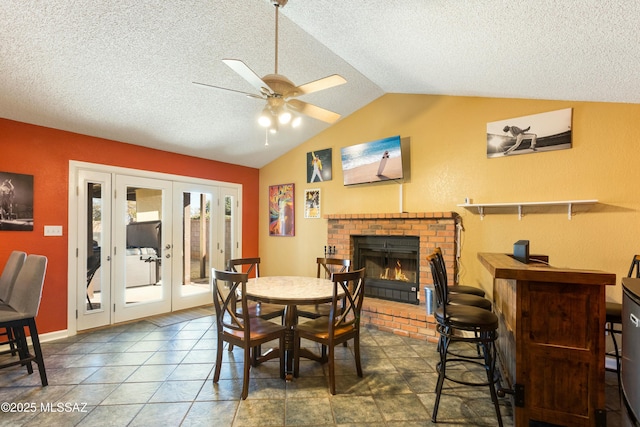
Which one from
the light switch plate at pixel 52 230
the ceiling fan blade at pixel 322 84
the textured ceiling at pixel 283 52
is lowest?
the light switch plate at pixel 52 230

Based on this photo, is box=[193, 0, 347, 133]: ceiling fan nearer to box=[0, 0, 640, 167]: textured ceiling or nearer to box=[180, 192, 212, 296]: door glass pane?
box=[0, 0, 640, 167]: textured ceiling

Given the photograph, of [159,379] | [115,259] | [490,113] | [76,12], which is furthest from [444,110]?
[115,259]

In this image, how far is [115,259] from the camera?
13.0 feet

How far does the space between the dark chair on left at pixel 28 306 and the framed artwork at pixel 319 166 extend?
3.46 m

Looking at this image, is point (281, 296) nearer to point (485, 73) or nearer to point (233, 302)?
point (233, 302)

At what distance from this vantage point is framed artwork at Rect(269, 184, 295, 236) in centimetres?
527

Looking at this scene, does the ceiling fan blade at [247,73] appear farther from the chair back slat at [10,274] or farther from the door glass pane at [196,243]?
the door glass pane at [196,243]

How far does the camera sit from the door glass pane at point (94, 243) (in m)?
3.75

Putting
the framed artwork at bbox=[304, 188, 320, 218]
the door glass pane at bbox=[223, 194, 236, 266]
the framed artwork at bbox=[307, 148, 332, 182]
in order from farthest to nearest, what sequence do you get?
the door glass pane at bbox=[223, 194, 236, 266] < the framed artwork at bbox=[304, 188, 320, 218] < the framed artwork at bbox=[307, 148, 332, 182]

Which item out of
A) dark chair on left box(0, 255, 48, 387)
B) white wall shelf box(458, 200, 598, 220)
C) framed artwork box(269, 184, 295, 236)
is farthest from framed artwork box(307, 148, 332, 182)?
dark chair on left box(0, 255, 48, 387)

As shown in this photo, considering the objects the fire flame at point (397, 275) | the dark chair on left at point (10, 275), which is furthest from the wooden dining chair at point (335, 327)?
the dark chair on left at point (10, 275)

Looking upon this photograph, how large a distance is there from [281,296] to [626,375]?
197cm

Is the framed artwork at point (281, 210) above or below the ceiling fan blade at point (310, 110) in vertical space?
below

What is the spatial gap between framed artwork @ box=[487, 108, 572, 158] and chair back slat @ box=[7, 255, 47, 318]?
4511mm
